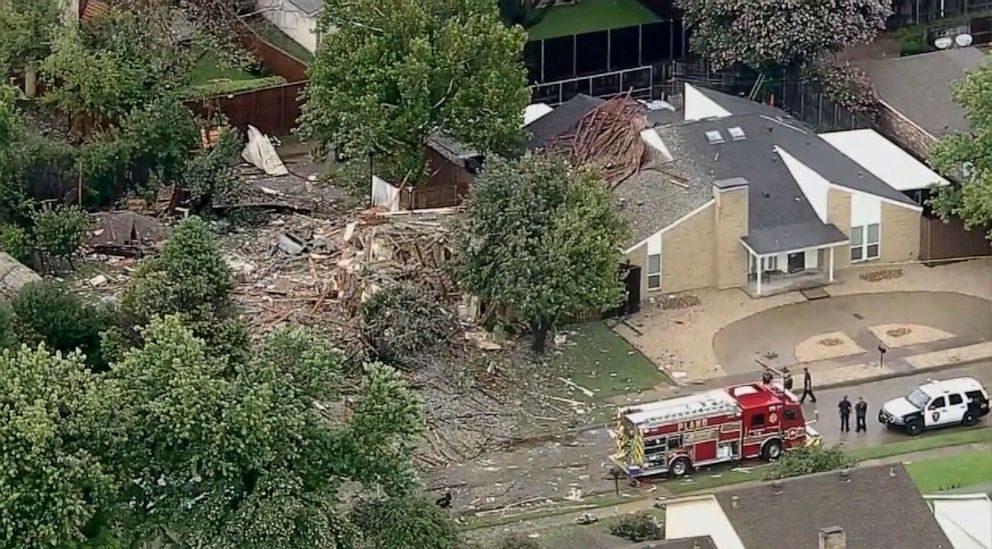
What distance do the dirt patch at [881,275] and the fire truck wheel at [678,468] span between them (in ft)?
39.0

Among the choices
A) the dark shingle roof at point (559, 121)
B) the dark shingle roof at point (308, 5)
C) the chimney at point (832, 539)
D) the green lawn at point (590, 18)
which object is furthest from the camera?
the green lawn at point (590, 18)

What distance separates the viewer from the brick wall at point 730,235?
55.3m

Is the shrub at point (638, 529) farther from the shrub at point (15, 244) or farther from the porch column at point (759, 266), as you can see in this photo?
the shrub at point (15, 244)

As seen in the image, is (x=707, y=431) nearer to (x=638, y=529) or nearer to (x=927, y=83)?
(x=638, y=529)

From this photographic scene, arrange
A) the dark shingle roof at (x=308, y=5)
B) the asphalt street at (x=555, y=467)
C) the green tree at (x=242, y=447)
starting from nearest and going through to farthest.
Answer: the green tree at (x=242, y=447)
the asphalt street at (x=555, y=467)
the dark shingle roof at (x=308, y=5)

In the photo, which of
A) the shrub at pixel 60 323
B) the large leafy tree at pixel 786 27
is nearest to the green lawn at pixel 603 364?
the shrub at pixel 60 323

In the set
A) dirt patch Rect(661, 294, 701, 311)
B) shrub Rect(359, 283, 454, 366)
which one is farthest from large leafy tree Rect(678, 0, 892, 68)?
shrub Rect(359, 283, 454, 366)

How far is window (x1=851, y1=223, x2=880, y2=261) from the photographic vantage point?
5709cm

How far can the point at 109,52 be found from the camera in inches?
2386

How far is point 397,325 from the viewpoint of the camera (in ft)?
165

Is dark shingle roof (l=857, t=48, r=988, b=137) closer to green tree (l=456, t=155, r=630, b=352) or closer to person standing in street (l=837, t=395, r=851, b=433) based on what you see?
green tree (l=456, t=155, r=630, b=352)

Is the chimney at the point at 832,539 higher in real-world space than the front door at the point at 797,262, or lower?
lower

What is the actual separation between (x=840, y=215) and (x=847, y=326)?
3672 millimetres

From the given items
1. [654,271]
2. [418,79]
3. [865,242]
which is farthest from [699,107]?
[418,79]
